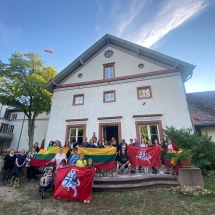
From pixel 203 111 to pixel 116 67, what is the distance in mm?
8449

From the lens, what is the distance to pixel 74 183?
15.9 feet

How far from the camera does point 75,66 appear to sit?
535 inches

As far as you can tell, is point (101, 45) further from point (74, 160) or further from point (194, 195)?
point (194, 195)

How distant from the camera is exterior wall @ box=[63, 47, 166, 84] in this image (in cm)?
1159

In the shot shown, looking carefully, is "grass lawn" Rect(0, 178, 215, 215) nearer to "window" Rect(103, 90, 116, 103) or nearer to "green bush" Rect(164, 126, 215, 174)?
"green bush" Rect(164, 126, 215, 174)

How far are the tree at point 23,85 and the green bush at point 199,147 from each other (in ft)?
49.1

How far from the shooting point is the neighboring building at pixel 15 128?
2512 centimetres

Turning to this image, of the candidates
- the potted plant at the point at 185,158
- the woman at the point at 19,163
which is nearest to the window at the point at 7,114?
the woman at the point at 19,163

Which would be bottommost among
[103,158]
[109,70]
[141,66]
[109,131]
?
[103,158]

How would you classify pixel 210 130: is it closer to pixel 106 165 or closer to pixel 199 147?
pixel 199 147

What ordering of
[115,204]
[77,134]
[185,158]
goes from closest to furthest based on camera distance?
[115,204] < [185,158] < [77,134]

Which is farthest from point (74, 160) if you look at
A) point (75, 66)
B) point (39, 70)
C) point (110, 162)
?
point (39, 70)

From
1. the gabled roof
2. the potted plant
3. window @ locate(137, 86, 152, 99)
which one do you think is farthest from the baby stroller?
the gabled roof

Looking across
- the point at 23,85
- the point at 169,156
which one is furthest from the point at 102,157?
the point at 23,85
